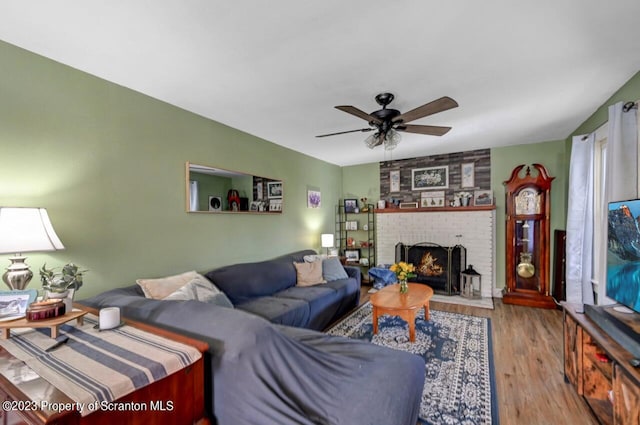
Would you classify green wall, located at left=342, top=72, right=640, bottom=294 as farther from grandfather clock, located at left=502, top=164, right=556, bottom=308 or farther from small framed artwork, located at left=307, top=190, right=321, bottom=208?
small framed artwork, located at left=307, top=190, right=321, bottom=208

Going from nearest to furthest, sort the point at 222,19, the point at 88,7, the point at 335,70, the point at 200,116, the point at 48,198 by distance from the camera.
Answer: the point at 88,7 < the point at 222,19 < the point at 48,198 < the point at 335,70 < the point at 200,116

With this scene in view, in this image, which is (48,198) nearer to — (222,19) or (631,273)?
(222,19)

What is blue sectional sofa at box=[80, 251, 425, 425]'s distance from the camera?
1169 mm

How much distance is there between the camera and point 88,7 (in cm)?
147

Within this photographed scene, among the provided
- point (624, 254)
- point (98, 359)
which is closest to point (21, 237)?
point (98, 359)

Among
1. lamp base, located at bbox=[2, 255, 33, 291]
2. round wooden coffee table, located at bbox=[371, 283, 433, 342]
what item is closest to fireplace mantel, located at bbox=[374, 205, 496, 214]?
round wooden coffee table, located at bbox=[371, 283, 433, 342]

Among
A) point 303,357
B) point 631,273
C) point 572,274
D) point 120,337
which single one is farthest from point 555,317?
point 120,337

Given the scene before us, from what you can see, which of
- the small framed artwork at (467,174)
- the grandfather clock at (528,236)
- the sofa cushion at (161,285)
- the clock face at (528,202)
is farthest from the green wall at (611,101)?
the sofa cushion at (161,285)

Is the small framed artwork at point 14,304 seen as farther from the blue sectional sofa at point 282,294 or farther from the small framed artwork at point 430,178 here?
the small framed artwork at point 430,178

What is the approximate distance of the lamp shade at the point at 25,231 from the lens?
4.82ft

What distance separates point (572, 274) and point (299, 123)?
3.51m

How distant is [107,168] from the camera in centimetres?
225

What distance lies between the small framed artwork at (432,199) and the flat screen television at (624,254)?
113 inches

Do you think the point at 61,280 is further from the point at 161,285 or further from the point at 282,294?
the point at 282,294
